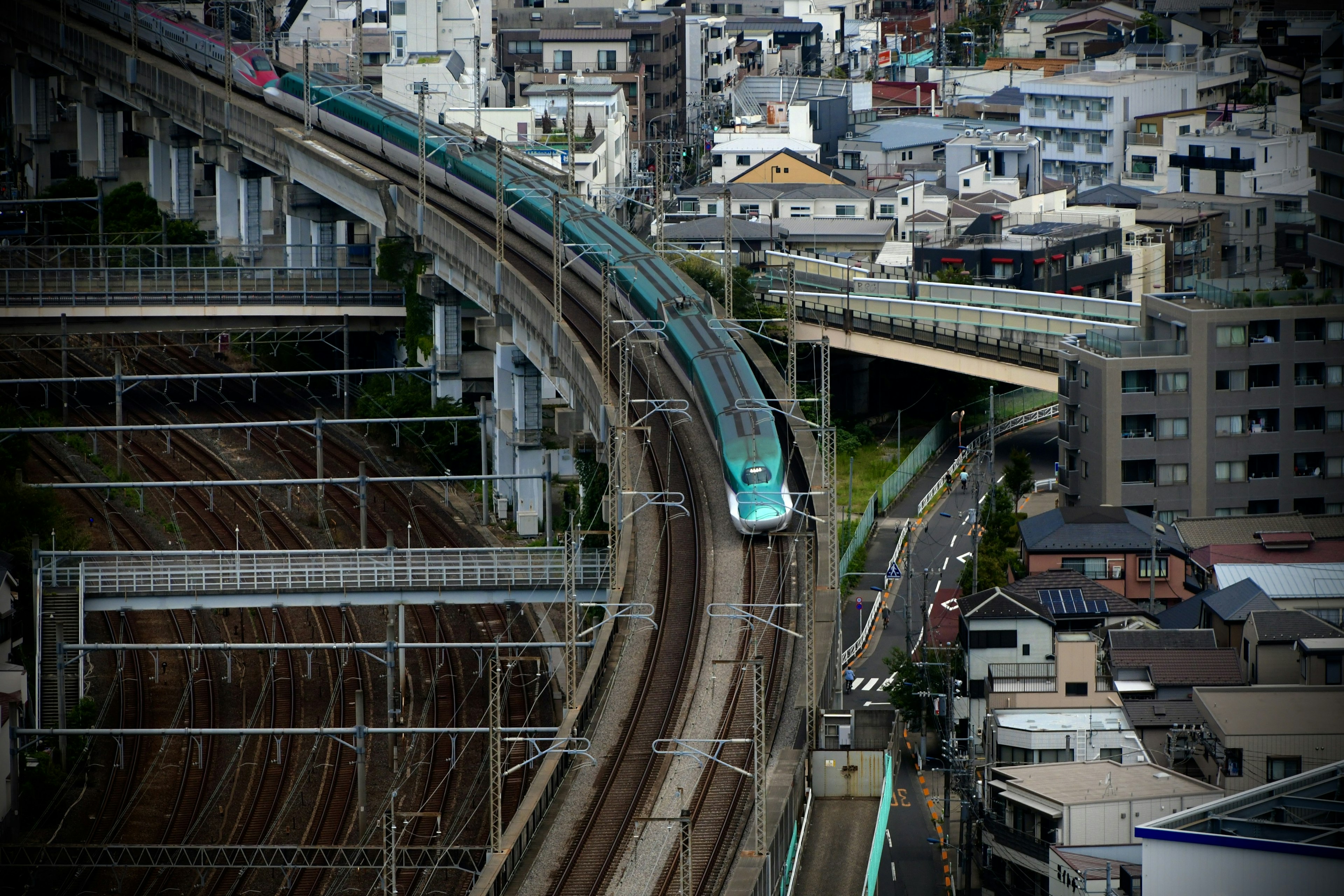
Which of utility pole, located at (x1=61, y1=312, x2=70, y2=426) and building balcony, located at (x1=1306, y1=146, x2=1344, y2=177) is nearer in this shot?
building balcony, located at (x1=1306, y1=146, x2=1344, y2=177)

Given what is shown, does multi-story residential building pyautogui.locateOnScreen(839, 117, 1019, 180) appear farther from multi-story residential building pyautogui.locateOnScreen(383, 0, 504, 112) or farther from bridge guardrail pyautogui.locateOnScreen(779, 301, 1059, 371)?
bridge guardrail pyautogui.locateOnScreen(779, 301, 1059, 371)

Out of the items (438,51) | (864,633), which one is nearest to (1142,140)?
(438,51)

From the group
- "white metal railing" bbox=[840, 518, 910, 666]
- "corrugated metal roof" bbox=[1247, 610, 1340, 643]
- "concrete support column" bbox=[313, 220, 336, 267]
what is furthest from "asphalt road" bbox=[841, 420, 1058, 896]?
"concrete support column" bbox=[313, 220, 336, 267]

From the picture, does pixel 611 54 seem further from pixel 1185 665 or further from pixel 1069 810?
pixel 1069 810

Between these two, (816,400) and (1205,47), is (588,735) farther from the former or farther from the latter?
(1205,47)

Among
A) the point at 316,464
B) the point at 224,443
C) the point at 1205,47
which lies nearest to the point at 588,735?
the point at 316,464

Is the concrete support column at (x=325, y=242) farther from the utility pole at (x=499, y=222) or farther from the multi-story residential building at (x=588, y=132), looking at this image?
the multi-story residential building at (x=588, y=132)
